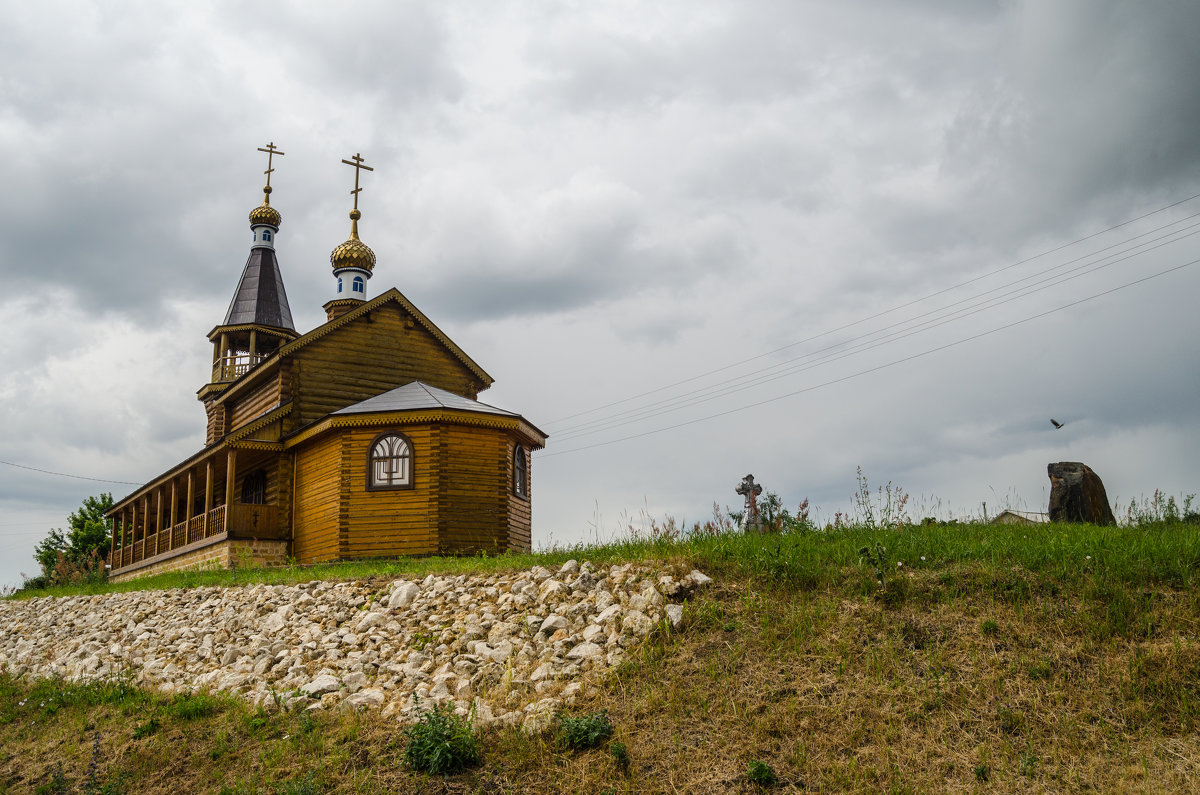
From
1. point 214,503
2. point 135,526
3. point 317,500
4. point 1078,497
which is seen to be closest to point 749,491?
point 1078,497

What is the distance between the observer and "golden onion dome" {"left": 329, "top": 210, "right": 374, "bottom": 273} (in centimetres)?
2666

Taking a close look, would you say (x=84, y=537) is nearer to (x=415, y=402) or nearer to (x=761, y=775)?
(x=415, y=402)

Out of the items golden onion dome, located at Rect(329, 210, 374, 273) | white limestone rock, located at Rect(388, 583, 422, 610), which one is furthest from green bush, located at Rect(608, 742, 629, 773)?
golden onion dome, located at Rect(329, 210, 374, 273)

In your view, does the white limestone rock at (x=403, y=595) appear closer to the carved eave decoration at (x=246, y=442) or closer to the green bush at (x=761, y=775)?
the green bush at (x=761, y=775)

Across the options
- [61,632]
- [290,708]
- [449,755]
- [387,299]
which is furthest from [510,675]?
[387,299]

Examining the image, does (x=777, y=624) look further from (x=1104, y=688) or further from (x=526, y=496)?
(x=526, y=496)

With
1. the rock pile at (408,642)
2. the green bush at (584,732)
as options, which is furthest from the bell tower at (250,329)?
the green bush at (584,732)

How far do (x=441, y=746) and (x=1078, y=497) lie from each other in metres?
9.35

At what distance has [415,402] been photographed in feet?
65.3

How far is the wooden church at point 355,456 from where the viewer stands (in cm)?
1889

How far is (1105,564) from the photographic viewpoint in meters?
8.88

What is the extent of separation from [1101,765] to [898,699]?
4.90 feet

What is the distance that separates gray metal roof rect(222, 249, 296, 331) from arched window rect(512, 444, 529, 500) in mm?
12804

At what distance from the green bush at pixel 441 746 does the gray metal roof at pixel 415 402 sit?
38.3ft
